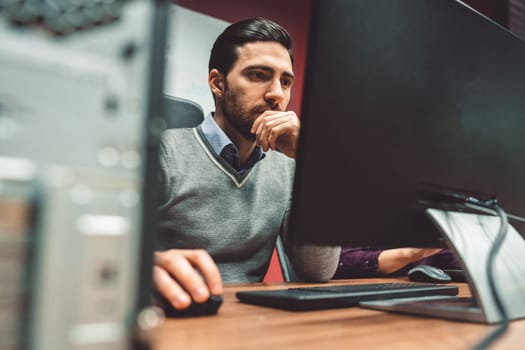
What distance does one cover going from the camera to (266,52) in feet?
5.16

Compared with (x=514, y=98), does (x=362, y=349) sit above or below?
below

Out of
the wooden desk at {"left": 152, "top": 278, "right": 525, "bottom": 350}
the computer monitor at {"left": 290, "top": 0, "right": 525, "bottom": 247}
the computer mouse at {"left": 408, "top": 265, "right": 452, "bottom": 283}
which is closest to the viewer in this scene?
the wooden desk at {"left": 152, "top": 278, "right": 525, "bottom": 350}

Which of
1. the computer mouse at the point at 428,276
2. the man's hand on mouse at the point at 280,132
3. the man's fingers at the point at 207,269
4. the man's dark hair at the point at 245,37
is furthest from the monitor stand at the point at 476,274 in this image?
the man's dark hair at the point at 245,37

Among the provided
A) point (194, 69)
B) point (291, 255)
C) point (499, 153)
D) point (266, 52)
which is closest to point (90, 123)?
point (499, 153)

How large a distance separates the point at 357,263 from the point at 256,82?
0.67 m

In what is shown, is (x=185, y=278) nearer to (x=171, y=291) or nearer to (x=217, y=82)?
(x=171, y=291)

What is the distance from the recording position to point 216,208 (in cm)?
128

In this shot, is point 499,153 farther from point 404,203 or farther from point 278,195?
point 278,195

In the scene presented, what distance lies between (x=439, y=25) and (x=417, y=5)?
5cm

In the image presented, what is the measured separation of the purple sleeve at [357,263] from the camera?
1239 millimetres

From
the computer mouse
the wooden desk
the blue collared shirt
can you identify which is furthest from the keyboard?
the blue collared shirt

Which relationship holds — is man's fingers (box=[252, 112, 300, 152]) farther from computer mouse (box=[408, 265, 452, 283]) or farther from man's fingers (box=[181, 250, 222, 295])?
man's fingers (box=[181, 250, 222, 295])

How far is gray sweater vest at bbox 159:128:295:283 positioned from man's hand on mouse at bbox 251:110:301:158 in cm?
16

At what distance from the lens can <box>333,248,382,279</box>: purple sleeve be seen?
1.24 meters
